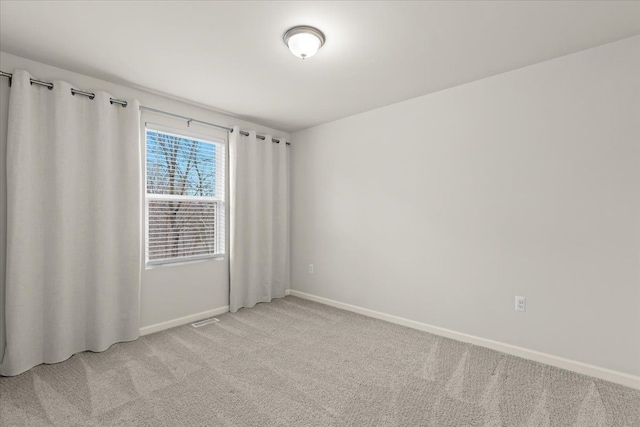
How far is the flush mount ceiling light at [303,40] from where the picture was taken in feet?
6.78

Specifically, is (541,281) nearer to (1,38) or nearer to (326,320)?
(326,320)

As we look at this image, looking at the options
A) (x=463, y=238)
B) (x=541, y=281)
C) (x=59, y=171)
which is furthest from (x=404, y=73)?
(x=59, y=171)

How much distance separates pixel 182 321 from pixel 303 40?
3.11m

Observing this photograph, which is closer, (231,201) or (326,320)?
(326,320)

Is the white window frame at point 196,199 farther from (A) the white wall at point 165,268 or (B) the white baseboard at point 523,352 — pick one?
(B) the white baseboard at point 523,352

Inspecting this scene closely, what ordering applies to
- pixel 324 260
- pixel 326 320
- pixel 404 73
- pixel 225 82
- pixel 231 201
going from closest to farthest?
1. pixel 404 73
2. pixel 225 82
3. pixel 326 320
4. pixel 231 201
5. pixel 324 260

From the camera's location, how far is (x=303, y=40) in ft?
6.88

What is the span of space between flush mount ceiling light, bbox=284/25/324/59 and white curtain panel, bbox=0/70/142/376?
1.80 metres

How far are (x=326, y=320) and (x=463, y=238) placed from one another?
1.77 metres

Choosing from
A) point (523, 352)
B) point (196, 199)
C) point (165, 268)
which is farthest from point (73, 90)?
point (523, 352)

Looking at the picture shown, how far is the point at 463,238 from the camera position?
2955mm

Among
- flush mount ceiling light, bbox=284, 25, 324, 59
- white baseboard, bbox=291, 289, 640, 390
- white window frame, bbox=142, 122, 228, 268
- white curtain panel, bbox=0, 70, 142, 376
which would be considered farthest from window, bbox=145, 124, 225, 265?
white baseboard, bbox=291, 289, 640, 390

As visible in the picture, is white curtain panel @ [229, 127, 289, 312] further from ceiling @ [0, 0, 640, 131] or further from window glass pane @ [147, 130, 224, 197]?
ceiling @ [0, 0, 640, 131]

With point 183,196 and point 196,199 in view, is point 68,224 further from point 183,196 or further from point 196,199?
point 196,199
